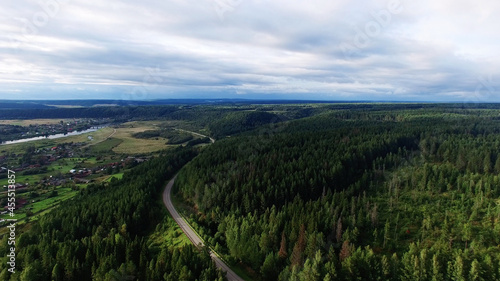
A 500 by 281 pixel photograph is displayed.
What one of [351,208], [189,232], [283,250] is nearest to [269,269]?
[283,250]

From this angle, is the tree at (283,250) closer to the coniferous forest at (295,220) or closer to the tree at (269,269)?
the coniferous forest at (295,220)

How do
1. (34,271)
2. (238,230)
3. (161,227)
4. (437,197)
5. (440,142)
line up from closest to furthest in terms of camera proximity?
1. (34,271)
2. (238,230)
3. (161,227)
4. (437,197)
5. (440,142)

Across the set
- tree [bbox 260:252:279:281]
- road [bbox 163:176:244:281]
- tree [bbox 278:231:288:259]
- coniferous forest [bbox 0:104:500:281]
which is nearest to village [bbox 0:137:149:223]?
coniferous forest [bbox 0:104:500:281]

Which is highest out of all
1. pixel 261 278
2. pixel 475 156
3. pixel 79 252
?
pixel 475 156

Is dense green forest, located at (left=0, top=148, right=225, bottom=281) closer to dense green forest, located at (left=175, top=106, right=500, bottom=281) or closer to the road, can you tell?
the road

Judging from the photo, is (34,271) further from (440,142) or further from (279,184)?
(440,142)

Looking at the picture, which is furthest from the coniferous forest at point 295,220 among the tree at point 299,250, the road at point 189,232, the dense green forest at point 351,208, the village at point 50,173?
the village at point 50,173

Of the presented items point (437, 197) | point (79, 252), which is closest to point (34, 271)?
point (79, 252)

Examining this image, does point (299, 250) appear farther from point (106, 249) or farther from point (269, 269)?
point (106, 249)
